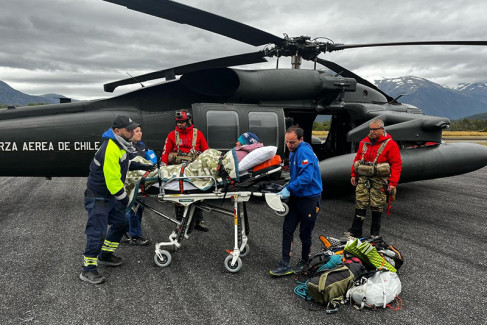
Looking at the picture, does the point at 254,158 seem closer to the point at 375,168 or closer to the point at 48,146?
the point at 375,168

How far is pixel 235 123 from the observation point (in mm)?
7250

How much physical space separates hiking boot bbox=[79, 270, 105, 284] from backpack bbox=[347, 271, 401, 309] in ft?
9.16

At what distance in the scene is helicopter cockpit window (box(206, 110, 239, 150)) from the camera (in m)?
7.12

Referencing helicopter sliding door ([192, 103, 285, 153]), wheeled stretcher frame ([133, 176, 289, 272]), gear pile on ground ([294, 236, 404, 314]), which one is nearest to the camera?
gear pile on ground ([294, 236, 404, 314])

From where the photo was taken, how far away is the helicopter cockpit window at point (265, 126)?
7391mm

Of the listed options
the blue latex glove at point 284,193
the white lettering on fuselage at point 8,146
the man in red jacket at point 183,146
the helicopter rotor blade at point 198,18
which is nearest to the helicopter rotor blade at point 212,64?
the helicopter rotor blade at point 198,18

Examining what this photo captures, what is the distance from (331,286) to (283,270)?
0.79 m

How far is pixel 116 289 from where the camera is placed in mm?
3756

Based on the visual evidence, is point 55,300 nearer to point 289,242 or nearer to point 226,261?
point 226,261

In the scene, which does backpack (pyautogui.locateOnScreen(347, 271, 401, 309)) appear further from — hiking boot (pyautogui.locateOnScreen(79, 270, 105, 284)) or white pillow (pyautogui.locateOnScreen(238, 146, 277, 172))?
hiking boot (pyautogui.locateOnScreen(79, 270, 105, 284))

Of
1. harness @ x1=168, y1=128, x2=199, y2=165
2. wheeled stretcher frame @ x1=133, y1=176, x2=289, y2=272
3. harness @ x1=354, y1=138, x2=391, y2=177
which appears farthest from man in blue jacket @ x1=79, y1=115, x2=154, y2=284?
harness @ x1=354, y1=138, x2=391, y2=177

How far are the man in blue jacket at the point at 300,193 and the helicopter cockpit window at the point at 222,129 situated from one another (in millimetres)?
3243

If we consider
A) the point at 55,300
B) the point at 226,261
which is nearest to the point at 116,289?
the point at 55,300

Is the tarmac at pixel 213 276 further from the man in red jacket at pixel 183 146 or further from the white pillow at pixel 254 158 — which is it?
the white pillow at pixel 254 158
